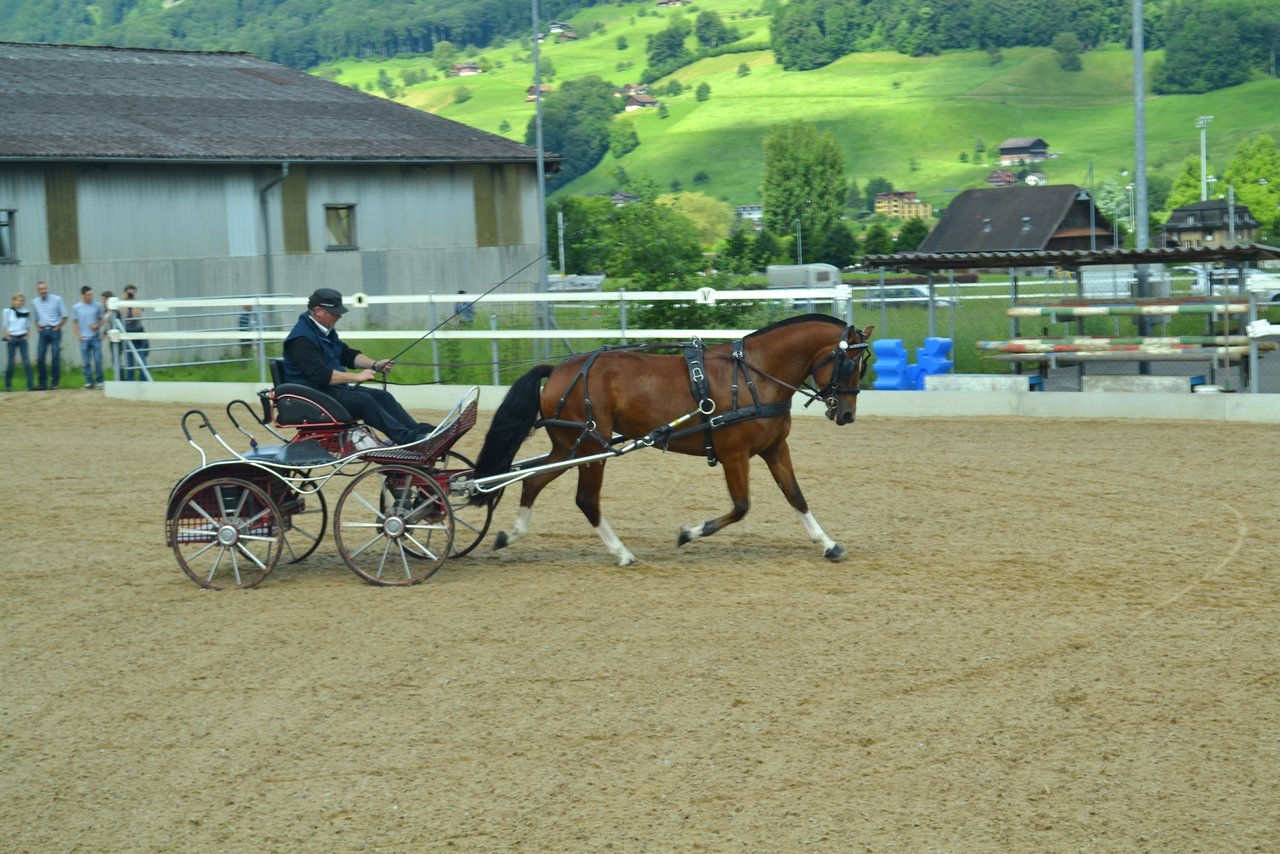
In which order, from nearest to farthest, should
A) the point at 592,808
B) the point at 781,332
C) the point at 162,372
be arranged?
the point at 592,808 → the point at 781,332 → the point at 162,372

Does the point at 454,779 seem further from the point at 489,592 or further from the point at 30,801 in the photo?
the point at 489,592

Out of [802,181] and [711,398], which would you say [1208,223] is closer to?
[802,181]

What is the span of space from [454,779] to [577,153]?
177377 millimetres

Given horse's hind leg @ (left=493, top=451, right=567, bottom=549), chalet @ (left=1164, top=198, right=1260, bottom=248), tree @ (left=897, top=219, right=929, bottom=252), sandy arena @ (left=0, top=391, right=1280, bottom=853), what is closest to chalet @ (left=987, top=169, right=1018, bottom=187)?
chalet @ (left=1164, top=198, right=1260, bottom=248)

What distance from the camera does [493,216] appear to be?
1549 inches

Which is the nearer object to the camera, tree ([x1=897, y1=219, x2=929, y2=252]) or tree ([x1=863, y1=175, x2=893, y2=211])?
tree ([x1=897, y1=219, x2=929, y2=252])

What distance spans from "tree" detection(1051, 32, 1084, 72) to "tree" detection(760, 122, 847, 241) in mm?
71608

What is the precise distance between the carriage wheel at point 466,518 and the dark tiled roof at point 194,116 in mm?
20896

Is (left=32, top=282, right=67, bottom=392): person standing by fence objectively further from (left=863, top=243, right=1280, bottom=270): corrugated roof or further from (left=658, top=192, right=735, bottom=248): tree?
(left=658, top=192, right=735, bottom=248): tree

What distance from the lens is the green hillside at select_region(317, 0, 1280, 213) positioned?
151 m

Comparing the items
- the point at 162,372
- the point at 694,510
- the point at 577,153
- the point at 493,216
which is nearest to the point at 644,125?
the point at 577,153

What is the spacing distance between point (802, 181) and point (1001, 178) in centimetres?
3863

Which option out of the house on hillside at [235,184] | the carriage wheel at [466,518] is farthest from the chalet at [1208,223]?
the carriage wheel at [466,518]

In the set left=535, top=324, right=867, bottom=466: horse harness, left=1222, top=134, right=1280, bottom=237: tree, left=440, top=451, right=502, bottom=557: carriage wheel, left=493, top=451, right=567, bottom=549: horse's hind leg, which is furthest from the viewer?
left=1222, top=134, right=1280, bottom=237: tree
